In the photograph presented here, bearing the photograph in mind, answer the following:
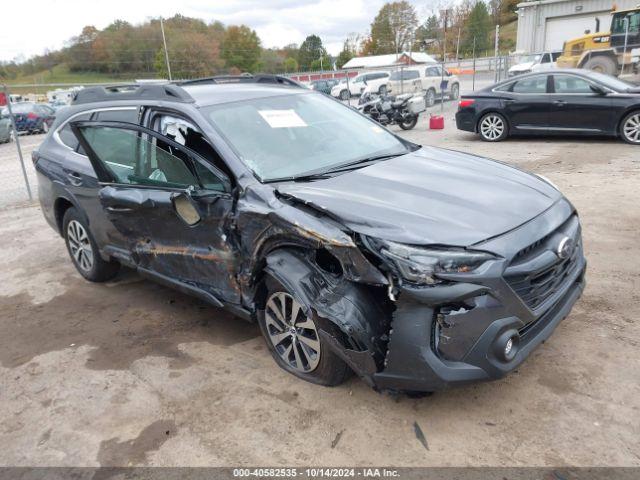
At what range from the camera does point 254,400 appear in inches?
123

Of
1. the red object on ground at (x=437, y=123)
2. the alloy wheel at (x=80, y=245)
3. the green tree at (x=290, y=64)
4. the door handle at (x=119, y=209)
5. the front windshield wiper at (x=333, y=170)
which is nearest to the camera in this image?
the front windshield wiper at (x=333, y=170)

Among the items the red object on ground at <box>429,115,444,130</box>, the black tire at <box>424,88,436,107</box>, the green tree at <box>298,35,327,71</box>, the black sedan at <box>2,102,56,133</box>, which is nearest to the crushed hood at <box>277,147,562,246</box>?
the red object on ground at <box>429,115,444,130</box>

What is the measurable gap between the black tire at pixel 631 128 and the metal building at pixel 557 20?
30.5 metres

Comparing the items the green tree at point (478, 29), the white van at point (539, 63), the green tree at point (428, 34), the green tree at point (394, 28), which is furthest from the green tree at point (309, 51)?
the white van at point (539, 63)

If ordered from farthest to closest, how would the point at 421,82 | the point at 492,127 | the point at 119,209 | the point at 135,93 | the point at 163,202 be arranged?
the point at 421,82
the point at 492,127
the point at 135,93
the point at 119,209
the point at 163,202

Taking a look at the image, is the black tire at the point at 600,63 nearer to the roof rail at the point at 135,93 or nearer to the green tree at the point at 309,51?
the roof rail at the point at 135,93

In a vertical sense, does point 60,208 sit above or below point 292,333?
above

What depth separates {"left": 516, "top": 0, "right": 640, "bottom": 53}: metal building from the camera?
120ft

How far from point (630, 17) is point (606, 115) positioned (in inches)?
533

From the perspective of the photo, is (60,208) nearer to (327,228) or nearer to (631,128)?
(327,228)

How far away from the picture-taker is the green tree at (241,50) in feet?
231

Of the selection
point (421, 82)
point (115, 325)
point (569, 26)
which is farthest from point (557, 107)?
point (569, 26)

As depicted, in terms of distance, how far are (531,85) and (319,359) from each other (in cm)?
938

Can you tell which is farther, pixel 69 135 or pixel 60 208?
pixel 60 208
